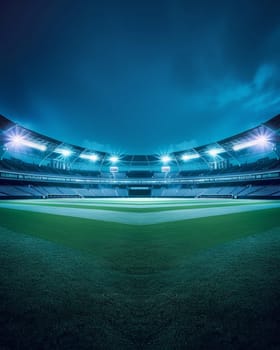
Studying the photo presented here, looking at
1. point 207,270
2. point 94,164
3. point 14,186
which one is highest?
point 94,164

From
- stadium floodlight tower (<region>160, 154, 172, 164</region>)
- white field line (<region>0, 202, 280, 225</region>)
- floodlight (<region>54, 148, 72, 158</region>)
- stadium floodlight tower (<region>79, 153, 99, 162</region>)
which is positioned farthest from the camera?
stadium floodlight tower (<region>160, 154, 172, 164</region>)

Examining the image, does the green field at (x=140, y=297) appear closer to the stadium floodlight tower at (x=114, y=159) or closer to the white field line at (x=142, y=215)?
the white field line at (x=142, y=215)

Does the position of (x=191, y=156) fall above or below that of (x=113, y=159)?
below

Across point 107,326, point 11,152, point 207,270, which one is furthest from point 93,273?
point 11,152

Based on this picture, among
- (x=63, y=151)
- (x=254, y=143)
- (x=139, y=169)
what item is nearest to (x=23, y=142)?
(x=63, y=151)

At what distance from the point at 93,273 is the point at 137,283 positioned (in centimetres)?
76

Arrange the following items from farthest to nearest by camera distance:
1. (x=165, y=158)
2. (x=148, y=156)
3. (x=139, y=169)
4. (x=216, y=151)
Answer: (x=139, y=169) < (x=148, y=156) < (x=165, y=158) < (x=216, y=151)

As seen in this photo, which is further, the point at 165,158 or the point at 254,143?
the point at 165,158

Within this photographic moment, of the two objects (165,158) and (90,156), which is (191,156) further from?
(90,156)

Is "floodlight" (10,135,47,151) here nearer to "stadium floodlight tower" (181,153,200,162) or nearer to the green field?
the green field

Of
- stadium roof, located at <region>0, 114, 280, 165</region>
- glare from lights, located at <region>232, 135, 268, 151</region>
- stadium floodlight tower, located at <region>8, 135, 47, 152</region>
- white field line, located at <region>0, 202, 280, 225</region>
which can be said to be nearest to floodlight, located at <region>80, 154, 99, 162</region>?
stadium roof, located at <region>0, 114, 280, 165</region>

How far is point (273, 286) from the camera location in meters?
2.22

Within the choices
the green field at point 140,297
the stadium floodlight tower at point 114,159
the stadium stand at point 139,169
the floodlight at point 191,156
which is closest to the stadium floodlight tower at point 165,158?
the stadium stand at point 139,169

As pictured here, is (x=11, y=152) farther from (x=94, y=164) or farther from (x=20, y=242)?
(x=20, y=242)
